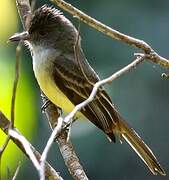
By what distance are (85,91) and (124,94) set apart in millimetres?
1893

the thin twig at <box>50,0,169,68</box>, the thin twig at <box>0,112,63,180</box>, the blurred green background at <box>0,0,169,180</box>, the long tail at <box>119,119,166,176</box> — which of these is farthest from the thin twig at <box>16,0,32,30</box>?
the blurred green background at <box>0,0,169,180</box>

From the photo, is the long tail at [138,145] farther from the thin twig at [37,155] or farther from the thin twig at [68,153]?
the thin twig at [37,155]

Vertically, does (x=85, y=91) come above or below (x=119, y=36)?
below

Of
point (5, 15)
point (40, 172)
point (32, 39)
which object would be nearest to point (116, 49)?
point (32, 39)

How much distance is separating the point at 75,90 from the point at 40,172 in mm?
2014

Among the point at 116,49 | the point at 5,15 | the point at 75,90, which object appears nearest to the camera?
the point at 5,15

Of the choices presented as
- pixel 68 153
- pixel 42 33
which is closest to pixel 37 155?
pixel 68 153

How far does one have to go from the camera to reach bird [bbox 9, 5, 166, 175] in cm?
396

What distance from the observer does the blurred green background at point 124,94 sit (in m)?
5.61

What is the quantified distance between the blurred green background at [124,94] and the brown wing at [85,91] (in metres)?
1.31

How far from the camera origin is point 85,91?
398cm

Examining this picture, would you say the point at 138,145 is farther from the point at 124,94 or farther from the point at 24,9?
the point at 124,94

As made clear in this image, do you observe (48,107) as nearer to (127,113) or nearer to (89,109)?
(89,109)

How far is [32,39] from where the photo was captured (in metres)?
4.20
